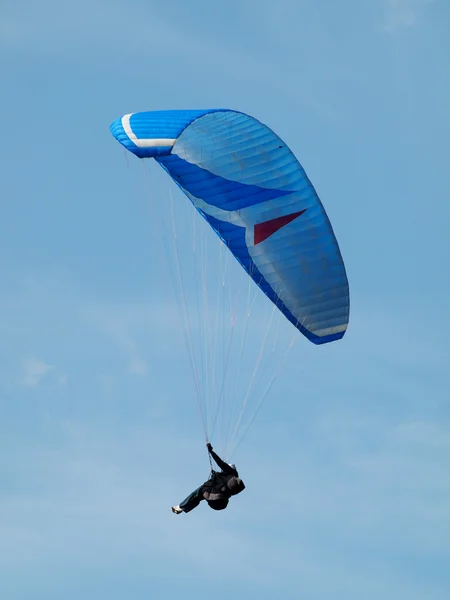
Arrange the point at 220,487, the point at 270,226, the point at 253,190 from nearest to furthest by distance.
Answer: the point at 220,487, the point at 253,190, the point at 270,226

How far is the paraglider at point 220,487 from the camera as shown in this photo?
2128 centimetres

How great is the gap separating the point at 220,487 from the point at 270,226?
17.6 ft

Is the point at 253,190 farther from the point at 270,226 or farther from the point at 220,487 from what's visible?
the point at 220,487

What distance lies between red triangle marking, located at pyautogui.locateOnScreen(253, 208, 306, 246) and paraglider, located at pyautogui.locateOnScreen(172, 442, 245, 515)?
457cm

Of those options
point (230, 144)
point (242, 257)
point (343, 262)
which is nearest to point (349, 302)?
point (343, 262)

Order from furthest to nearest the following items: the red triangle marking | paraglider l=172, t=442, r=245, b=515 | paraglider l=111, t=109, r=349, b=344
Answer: the red triangle marking, paraglider l=111, t=109, r=349, b=344, paraglider l=172, t=442, r=245, b=515

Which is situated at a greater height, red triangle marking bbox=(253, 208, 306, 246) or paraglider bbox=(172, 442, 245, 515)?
red triangle marking bbox=(253, 208, 306, 246)

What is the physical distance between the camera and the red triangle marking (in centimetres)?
2325

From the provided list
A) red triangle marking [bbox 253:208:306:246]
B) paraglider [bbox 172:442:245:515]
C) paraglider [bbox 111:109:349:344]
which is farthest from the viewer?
red triangle marking [bbox 253:208:306:246]

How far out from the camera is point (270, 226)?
2338cm

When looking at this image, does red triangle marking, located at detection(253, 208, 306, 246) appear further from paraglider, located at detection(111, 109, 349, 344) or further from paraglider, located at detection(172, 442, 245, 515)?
paraglider, located at detection(172, 442, 245, 515)

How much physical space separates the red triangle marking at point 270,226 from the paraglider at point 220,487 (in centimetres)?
457

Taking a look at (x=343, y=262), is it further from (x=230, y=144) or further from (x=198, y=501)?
(x=198, y=501)

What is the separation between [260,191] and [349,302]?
2859mm
